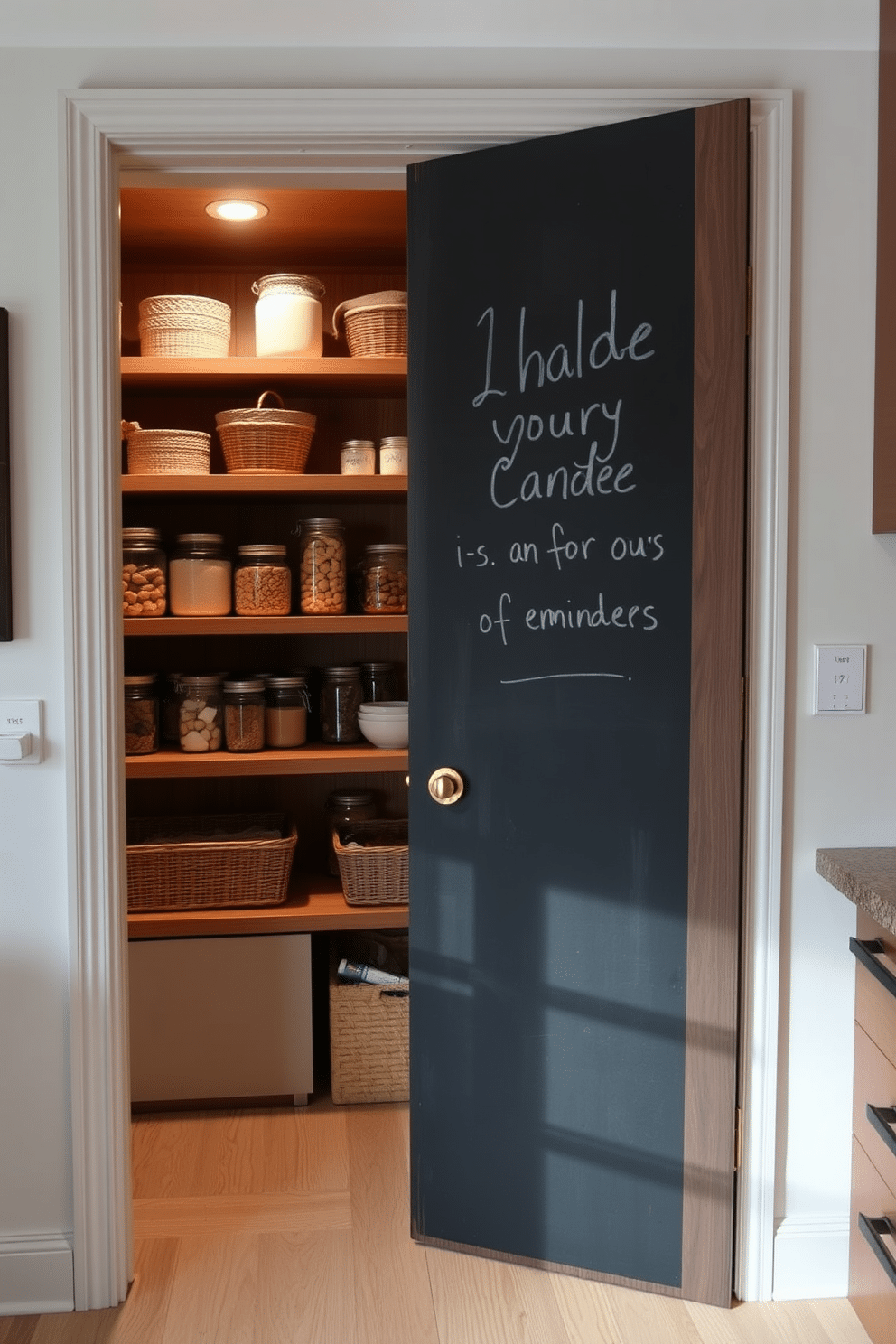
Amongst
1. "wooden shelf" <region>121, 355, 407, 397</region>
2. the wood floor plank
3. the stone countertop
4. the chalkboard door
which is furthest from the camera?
"wooden shelf" <region>121, 355, 407, 397</region>

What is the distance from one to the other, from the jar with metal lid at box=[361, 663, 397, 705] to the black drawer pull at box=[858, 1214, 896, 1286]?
1.79 m

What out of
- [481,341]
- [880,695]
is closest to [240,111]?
[481,341]

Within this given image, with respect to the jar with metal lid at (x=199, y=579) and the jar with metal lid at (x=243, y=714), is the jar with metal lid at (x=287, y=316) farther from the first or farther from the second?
the jar with metal lid at (x=243, y=714)

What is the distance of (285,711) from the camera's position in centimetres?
303

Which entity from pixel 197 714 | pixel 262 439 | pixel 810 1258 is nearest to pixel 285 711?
pixel 197 714

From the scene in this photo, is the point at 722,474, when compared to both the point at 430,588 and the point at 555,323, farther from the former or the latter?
the point at 430,588

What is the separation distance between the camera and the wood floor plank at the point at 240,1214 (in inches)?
91.5

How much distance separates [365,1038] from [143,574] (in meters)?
1.35

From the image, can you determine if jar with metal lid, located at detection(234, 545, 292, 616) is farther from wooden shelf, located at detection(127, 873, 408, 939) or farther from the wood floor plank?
the wood floor plank

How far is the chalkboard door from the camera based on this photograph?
6.33ft

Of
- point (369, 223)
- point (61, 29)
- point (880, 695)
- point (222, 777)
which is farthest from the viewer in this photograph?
point (222, 777)

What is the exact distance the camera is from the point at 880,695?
2.05 meters

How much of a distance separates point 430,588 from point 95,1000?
98cm

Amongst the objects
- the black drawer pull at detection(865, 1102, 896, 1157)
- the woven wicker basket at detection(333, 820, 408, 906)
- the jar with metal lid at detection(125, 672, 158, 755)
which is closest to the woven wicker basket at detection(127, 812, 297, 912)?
the woven wicker basket at detection(333, 820, 408, 906)
